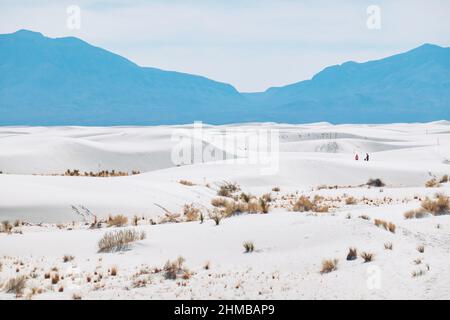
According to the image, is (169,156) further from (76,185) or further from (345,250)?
(345,250)

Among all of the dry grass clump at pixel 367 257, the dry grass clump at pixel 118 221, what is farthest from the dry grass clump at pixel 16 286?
the dry grass clump at pixel 118 221

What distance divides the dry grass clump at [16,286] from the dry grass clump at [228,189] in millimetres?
14139

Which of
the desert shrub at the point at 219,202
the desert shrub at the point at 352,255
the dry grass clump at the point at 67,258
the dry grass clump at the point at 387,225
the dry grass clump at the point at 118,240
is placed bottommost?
the desert shrub at the point at 219,202

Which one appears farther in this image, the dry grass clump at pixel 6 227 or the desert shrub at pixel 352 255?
the dry grass clump at pixel 6 227

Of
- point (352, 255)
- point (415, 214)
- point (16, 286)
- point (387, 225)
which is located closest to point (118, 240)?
point (16, 286)

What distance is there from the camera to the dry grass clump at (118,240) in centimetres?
1176

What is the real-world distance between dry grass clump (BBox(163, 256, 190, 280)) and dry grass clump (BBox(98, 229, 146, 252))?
6.48 ft

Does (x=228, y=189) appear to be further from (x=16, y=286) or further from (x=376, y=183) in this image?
(x=16, y=286)

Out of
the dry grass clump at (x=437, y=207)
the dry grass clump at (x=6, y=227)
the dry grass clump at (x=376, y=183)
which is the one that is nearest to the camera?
the dry grass clump at (x=6, y=227)

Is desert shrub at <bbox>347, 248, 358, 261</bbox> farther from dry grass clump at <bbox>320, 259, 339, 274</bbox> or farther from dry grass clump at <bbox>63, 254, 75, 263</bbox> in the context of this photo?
dry grass clump at <bbox>63, 254, 75, 263</bbox>

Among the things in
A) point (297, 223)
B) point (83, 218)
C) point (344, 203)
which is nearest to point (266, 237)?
point (297, 223)

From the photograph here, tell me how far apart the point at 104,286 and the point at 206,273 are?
1669 millimetres

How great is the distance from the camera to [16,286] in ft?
29.0

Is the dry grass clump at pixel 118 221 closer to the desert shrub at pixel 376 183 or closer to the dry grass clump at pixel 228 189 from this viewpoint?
the dry grass clump at pixel 228 189
